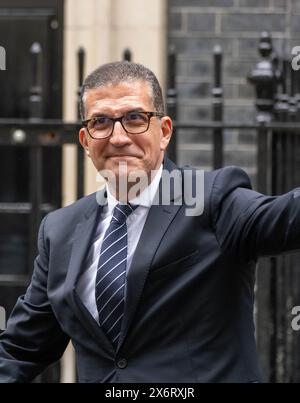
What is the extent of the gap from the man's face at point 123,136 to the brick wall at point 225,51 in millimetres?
3954

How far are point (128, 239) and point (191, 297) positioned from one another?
0.85ft

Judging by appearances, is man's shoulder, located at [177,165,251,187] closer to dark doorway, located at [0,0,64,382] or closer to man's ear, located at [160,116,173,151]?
man's ear, located at [160,116,173,151]

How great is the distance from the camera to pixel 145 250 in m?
2.79

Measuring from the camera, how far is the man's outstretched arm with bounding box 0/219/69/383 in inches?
119

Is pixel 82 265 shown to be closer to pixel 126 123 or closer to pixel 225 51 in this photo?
pixel 126 123

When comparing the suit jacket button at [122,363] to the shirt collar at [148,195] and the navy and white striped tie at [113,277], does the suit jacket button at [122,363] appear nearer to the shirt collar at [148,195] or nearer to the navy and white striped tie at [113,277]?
the navy and white striped tie at [113,277]

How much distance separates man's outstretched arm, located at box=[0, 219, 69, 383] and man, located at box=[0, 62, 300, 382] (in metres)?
0.06

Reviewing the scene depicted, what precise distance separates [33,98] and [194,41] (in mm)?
2130

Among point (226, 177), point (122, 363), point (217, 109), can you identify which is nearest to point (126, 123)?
point (226, 177)

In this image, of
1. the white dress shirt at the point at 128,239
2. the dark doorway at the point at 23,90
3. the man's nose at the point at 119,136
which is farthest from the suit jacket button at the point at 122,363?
the dark doorway at the point at 23,90

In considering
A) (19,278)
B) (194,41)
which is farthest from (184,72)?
(19,278)

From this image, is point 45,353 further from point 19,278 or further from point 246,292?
point 19,278

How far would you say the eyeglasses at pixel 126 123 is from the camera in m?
2.82

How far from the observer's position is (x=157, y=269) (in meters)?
2.77
